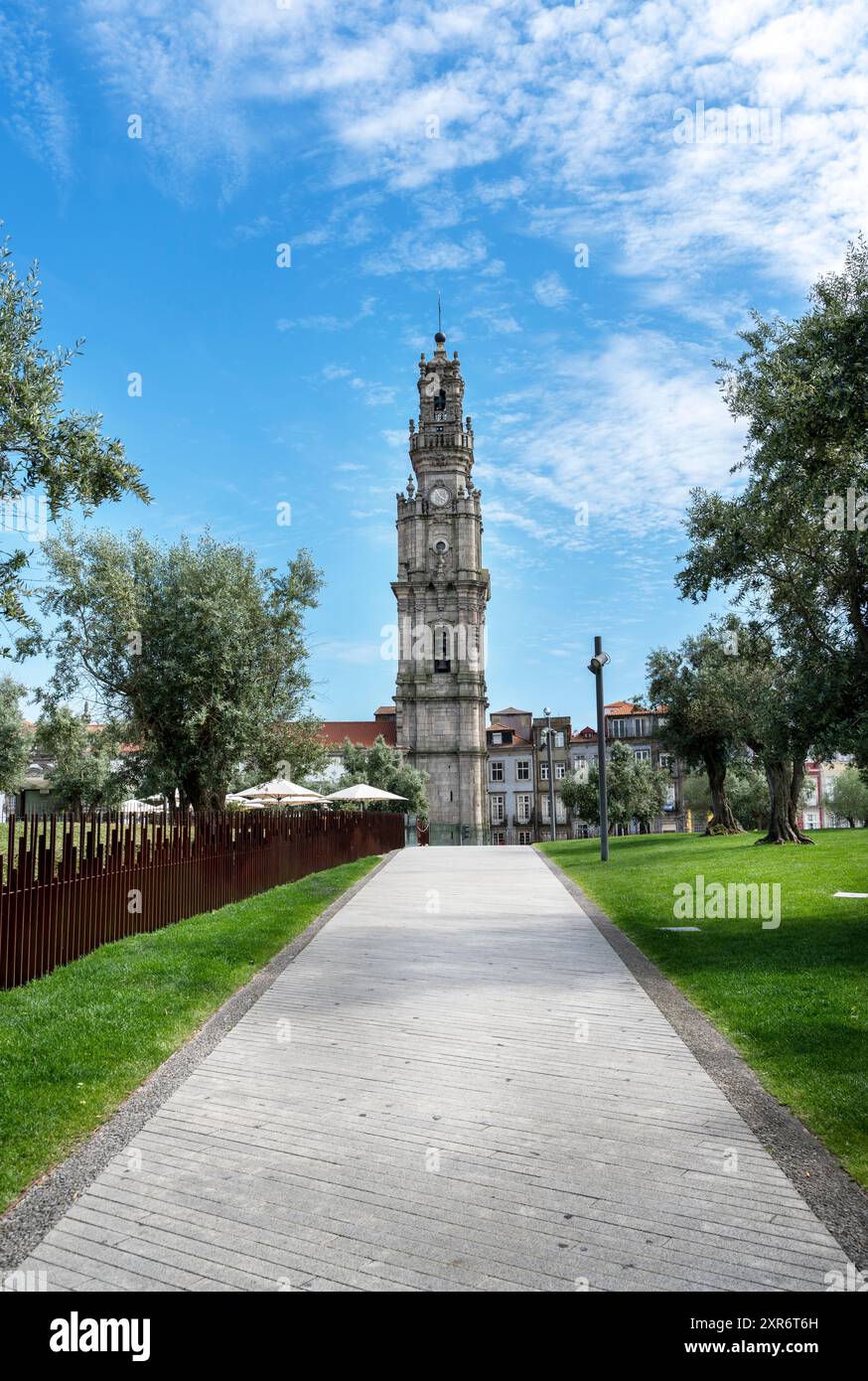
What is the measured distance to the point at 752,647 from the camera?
786 inches

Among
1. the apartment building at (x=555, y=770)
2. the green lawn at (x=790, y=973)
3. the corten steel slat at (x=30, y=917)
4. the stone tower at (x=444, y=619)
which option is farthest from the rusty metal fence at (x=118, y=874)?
the apartment building at (x=555, y=770)

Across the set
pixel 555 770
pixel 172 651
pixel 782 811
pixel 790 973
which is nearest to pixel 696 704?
pixel 782 811

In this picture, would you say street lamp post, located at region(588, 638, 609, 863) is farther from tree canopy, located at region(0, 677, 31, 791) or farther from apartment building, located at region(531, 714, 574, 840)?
apartment building, located at region(531, 714, 574, 840)

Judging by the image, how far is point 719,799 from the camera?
143 feet

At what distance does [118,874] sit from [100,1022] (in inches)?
189

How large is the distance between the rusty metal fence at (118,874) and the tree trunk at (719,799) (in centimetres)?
2402

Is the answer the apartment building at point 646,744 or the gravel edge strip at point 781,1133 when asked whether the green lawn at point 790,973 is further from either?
Result: the apartment building at point 646,744

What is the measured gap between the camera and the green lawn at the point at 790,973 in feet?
20.1

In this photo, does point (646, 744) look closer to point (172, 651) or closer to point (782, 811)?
point (782, 811)

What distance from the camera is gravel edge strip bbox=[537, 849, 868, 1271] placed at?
14.5 ft

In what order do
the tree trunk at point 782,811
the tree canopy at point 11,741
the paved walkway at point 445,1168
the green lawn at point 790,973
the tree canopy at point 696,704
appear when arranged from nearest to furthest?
the paved walkway at point 445,1168, the green lawn at point 790,973, the tree trunk at point 782,811, the tree canopy at point 696,704, the tree canopy at point 11,741

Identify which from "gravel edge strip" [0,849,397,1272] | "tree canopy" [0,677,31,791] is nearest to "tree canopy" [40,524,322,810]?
"gravel edge strip" [0,849,397,1272]

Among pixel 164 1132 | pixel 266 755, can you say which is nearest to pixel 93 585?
pixel 266 755
